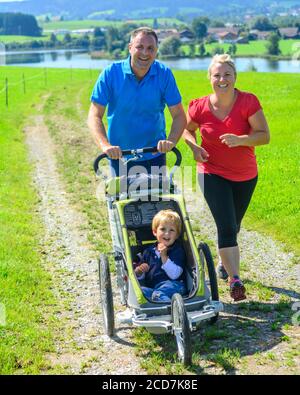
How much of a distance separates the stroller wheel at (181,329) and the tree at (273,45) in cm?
8277

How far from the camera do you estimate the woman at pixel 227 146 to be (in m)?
5.84

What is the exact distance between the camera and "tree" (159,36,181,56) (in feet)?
297

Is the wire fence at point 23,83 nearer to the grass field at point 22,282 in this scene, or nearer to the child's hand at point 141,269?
the grass field at point 22,282

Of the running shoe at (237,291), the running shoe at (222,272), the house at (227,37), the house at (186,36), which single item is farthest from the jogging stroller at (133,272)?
the house at (186,36)

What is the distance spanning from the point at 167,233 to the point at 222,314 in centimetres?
105

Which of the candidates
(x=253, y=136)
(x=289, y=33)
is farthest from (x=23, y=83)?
(x=289, y=33)

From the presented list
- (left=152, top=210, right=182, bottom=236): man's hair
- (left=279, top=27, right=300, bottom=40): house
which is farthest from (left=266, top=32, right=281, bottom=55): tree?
(left=152, top=210, right=182, bottom=236): man's hair

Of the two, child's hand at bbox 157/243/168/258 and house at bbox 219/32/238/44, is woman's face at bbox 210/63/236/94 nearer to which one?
child's hand at bbox 157/243/168/258

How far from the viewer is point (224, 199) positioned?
19.9 ft

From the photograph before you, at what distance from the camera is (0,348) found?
5.19 metres

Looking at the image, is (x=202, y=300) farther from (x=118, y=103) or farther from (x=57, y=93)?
(x=57, y=93)

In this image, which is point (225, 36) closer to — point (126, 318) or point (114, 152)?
point (114, 152)

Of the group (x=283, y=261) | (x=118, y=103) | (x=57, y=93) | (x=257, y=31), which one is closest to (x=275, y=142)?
(x=283, y=261)
